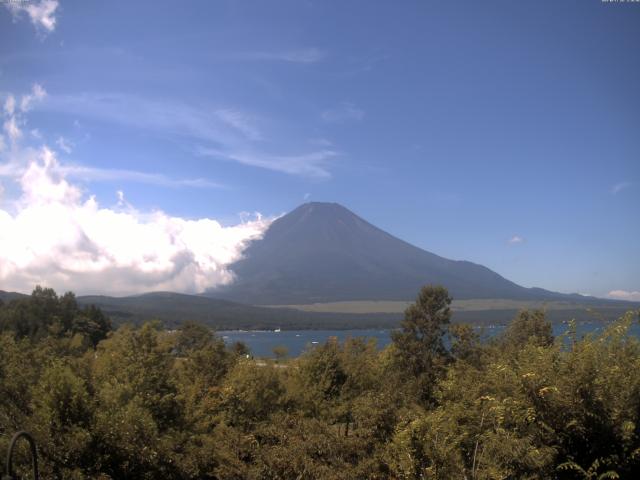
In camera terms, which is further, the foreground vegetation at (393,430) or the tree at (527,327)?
the tree at (527,327)

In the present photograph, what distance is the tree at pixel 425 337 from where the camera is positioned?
86.8ft

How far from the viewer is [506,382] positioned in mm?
10031

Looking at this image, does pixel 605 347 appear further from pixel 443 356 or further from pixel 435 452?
pixel 443 356

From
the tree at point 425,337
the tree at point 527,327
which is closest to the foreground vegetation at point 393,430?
the tree at point 425,337

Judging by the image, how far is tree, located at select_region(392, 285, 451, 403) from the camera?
26.4 meters

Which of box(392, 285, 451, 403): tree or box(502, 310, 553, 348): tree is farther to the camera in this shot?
box(502, 310, 553, 348): tree

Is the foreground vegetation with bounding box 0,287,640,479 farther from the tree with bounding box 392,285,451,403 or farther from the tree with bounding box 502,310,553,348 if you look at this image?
the tree with bounding box 502,310,553,348

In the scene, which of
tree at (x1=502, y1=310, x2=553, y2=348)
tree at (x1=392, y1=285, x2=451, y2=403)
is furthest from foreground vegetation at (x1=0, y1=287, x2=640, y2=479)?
tree at (x1=502, y1=310, x2=553, y2=348)

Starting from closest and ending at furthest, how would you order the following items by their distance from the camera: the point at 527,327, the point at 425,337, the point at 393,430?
the point at 393,430, the point at 425,337, the point at 527,327

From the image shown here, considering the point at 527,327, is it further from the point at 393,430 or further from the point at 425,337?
the point at 393,430

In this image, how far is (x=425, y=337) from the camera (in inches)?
1096

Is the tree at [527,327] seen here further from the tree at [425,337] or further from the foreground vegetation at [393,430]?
the foreground vegetation at [393,430]

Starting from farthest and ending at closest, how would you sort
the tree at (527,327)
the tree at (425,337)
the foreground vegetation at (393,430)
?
the tree at (527,327) → the tree at (425,337) → the foreground vegetation at (393,430)

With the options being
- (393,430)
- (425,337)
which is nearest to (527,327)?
(425,337)
